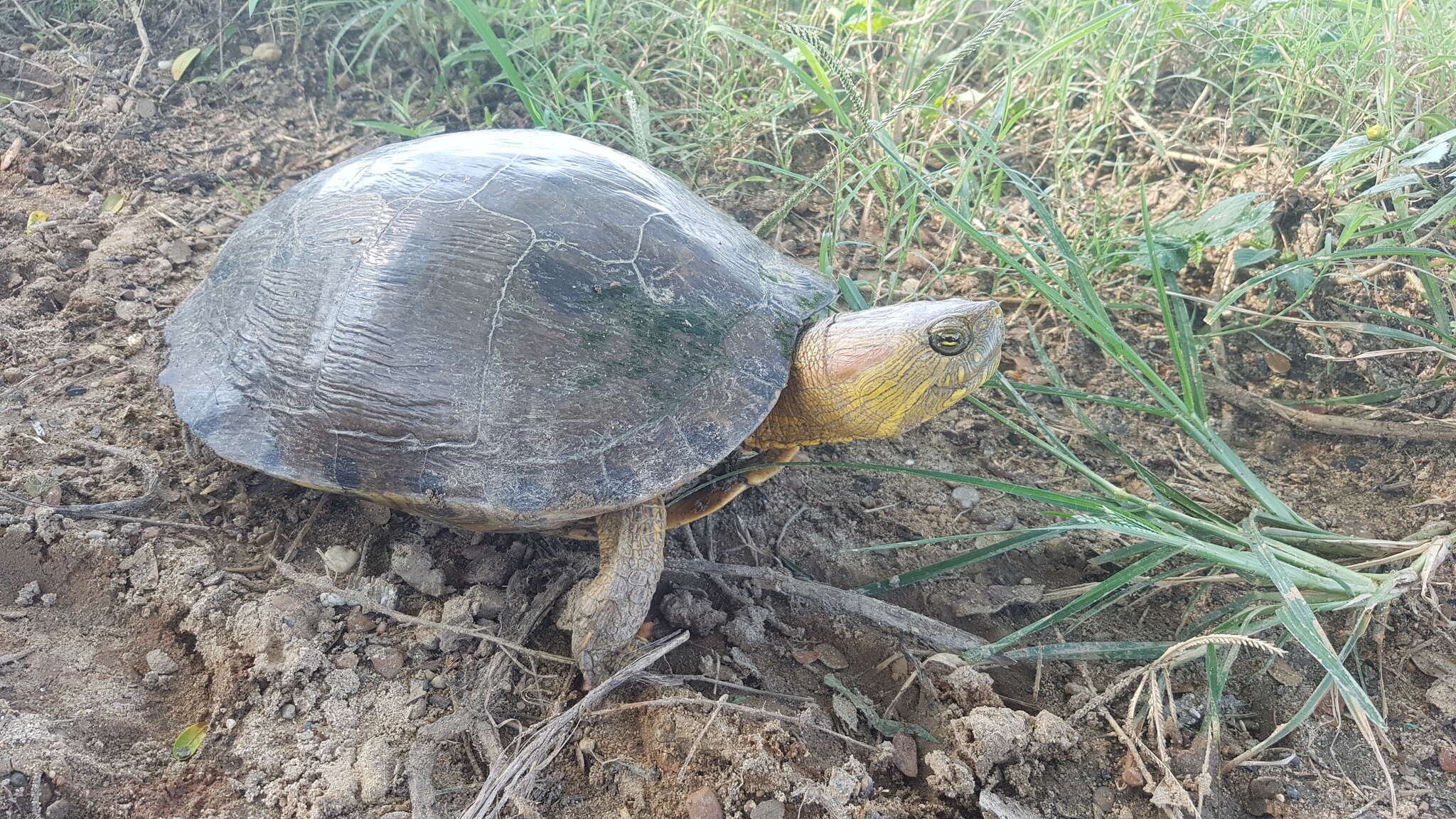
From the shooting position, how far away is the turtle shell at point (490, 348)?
1.99 metres

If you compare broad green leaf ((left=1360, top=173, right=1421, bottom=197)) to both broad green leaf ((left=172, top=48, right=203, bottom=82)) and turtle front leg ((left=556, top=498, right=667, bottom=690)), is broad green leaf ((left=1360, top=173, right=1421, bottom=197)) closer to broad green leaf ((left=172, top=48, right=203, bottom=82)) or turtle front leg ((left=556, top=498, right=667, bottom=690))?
turtle front leg ((left=556, top=498, right=667, bottom=690))

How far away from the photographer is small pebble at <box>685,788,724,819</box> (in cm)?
167

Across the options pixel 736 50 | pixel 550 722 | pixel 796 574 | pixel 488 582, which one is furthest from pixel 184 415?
pixel 736 50

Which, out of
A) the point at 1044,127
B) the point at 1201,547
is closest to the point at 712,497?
the point at 1201,547

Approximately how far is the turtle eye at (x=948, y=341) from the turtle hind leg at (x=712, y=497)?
0.54m

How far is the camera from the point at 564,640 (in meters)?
2.17

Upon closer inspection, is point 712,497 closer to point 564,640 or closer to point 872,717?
point 564,640

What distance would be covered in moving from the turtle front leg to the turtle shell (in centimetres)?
15

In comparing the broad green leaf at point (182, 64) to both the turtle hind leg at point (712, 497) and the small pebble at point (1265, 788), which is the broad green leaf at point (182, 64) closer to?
the turtle hind leg at point (712, 497)

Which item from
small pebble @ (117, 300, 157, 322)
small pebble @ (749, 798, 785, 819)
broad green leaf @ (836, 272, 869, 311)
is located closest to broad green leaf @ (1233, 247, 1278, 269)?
broad green leaf @ (836, 272, 869, 311)

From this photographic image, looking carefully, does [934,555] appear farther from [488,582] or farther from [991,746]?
[488,582]

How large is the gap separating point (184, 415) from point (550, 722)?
4.63 ft

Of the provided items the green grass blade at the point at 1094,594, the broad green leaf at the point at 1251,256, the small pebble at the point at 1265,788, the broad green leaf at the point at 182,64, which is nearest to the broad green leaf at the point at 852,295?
the green grass blade at the point at 1094,594

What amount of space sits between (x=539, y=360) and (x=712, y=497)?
65cm
